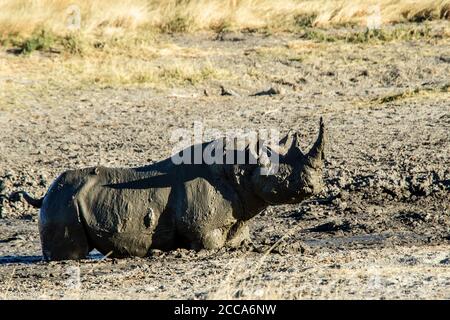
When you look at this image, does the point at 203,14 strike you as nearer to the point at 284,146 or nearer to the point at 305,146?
the point at 305,146

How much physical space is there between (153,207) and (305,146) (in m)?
5.16

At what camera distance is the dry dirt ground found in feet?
34.3

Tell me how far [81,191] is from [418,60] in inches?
408

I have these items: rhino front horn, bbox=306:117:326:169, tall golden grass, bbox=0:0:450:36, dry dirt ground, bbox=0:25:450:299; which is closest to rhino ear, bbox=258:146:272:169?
rhino front horn, bbox=306:117:326:169

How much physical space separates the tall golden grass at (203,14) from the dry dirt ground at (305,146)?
38.8 inches

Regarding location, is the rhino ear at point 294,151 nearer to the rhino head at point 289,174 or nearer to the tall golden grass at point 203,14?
the rhino head at point 289,174

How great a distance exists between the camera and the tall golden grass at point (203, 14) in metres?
24.2

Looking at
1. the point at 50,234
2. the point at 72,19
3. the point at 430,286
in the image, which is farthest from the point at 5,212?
the point at 72,19

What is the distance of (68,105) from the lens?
19.5 meters

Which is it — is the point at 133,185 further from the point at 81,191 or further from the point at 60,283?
the point at 60,283

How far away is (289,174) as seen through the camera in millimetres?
11359

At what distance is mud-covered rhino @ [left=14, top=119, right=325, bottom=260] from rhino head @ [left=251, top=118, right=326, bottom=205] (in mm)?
18

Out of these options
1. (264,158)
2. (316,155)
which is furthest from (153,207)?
(316,155)

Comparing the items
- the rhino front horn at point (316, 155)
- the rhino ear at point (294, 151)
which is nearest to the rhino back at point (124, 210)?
the rhino ear at point (294, 151)
